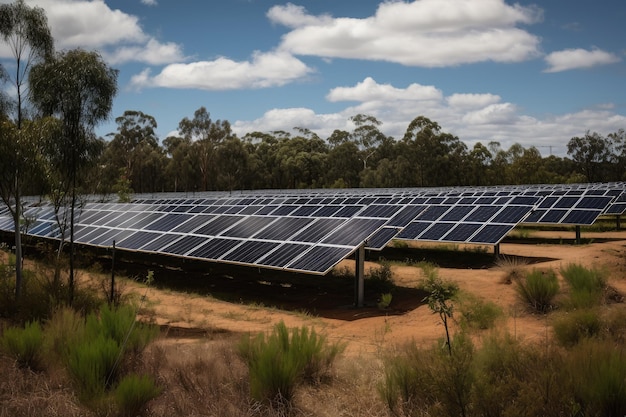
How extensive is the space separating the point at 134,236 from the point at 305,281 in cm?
798

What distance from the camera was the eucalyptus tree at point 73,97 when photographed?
44.1 feet

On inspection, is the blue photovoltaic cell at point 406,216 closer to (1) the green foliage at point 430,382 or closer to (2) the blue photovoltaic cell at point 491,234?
(2) the blue photovoltaic cell at point 491,234

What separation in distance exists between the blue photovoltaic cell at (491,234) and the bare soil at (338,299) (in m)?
1.20

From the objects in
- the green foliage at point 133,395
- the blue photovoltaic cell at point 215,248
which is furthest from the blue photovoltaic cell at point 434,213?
the green foliage at point 133,395

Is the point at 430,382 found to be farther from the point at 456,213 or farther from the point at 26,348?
the point at 456,213

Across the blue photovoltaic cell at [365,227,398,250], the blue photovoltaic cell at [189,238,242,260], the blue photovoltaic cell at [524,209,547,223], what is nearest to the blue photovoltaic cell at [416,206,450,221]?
the blue photovoltaic cell at [524,209,547,223]

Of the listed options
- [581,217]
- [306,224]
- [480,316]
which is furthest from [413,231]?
[480,316]

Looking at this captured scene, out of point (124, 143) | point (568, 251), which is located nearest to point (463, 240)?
point (568, 251)

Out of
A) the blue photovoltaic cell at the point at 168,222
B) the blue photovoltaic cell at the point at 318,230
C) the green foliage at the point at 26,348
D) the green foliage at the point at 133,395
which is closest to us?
the green foliage at the point at 133,395

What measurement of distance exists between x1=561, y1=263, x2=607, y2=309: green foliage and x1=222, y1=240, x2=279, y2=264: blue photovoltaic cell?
8.68 m

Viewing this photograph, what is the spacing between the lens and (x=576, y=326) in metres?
9.77

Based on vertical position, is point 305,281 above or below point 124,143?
below

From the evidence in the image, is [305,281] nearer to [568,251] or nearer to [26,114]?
[26,114]

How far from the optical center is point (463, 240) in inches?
915
